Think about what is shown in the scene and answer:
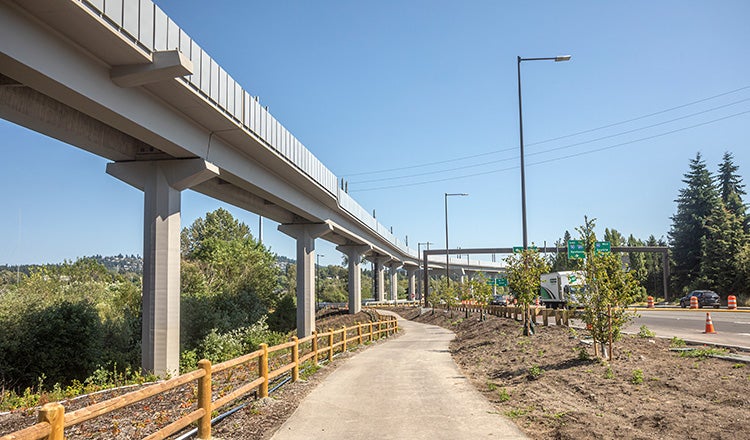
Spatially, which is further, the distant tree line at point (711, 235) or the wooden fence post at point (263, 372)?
the distant tree line at point (711, 235)

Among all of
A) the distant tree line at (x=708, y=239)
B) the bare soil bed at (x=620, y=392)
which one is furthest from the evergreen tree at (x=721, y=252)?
the bare soil bed at (x=620, y=392)

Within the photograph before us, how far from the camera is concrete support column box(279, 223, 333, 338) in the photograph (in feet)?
132

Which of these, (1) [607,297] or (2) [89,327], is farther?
(2) [89,327]

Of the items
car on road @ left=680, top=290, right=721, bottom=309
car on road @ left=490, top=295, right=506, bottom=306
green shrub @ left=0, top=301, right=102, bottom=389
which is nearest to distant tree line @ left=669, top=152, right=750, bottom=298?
car on road @ left=680, top=290, right=721, bottom=309

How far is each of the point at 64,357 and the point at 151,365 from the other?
5664 mm

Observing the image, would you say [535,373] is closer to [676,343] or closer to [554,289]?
[676,343]

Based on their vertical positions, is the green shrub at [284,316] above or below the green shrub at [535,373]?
below

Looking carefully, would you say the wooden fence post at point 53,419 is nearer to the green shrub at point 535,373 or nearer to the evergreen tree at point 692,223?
the green shrub at point 535,373

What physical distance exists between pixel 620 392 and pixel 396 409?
4.03 meters

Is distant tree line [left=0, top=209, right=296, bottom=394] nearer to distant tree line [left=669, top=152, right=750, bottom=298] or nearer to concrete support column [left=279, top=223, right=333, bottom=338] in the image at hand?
concrete support column [left=279, top=223, right=333, bottom=338]

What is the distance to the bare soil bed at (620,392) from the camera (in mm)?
8180

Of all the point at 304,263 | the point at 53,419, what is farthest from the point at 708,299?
the point at 53,419

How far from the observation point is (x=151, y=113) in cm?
1627

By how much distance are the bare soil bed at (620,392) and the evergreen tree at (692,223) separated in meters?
58.5
